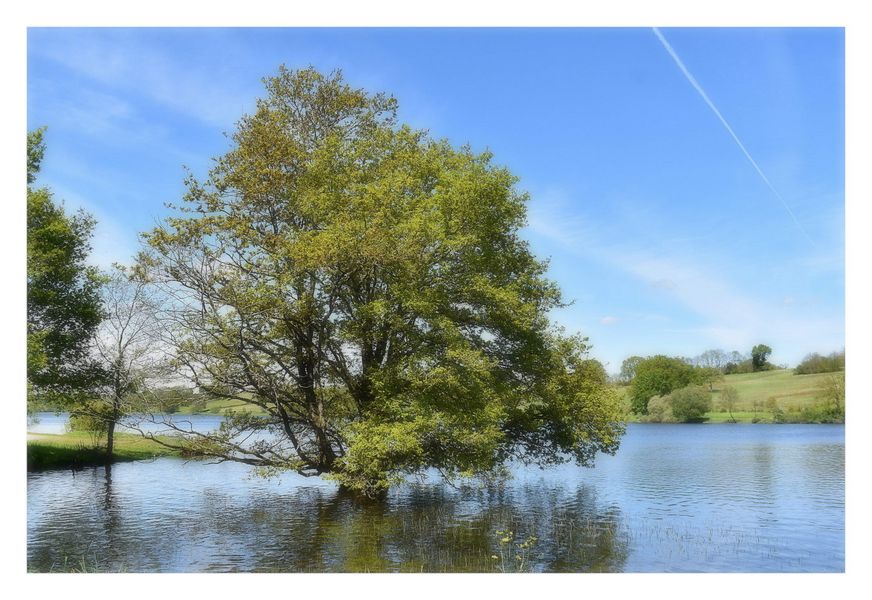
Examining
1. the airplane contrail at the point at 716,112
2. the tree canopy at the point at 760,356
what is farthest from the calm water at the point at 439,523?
the tree canopy at the point at 760,356

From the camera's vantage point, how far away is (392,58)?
17.7 metres

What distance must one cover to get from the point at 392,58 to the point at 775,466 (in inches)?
1013

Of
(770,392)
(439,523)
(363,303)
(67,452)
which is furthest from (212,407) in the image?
(770,392)

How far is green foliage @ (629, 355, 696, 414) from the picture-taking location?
69125 millimetres

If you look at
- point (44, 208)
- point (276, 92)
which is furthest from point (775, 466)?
point (44, 208)

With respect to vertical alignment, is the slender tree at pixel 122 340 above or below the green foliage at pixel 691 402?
above

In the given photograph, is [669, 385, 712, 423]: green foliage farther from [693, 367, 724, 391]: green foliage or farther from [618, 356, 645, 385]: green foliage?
[618, 356, 645, 385]: green foliage

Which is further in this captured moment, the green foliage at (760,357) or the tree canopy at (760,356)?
the green foliage at (760,357)

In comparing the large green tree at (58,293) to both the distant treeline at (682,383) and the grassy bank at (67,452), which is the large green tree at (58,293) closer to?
the grassy bank at (67,452)

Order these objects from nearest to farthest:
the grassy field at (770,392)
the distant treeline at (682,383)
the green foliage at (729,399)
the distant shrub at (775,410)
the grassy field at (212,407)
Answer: the grassy field at (212,407) → the grassy field at (770,392) → the distant shrub at (775,410) → the distant treeline at (682,383) → the green foliage at (729,399)

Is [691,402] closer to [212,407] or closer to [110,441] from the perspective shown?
[110,441]

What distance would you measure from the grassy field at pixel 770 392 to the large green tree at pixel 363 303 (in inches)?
807

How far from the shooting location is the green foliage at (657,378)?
69.1 metres

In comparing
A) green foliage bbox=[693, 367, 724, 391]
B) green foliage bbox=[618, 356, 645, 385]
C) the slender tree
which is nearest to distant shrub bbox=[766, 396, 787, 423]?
green foliage bbox=[693, 367, 724, 391]
